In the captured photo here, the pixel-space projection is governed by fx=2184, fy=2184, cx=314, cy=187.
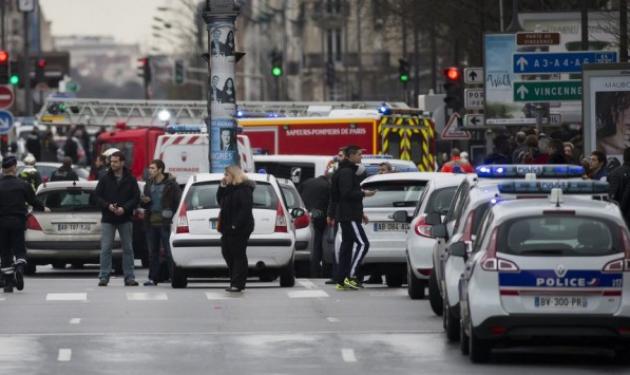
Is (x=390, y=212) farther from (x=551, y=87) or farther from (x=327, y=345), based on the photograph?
(x=551, y=87)

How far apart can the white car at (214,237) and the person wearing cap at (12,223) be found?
180 centimetres

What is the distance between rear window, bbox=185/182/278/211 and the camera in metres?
27.0

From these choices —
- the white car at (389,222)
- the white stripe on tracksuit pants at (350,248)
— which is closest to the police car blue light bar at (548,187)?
the white stripe on tracksuit pants at (350,248)

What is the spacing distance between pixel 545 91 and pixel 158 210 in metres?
11.7

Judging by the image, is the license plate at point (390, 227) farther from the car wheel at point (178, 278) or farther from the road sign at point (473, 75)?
the road sign at point (473, 75)

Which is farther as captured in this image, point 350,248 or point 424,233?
point 350,248

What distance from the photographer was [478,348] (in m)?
16.8

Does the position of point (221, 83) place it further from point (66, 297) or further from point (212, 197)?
point (66, 297)

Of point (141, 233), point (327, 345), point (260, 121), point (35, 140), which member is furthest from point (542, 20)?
point (327, 345)

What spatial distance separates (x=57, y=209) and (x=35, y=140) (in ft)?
93.0

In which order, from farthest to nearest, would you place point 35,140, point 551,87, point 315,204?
point 35,140
point 551,87
point 315,204

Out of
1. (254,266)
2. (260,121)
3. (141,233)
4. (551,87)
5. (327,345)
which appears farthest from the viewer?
(260,121)

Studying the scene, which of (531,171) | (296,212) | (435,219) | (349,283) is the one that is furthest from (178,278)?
(531,171)

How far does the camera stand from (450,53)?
8362 centimetres
